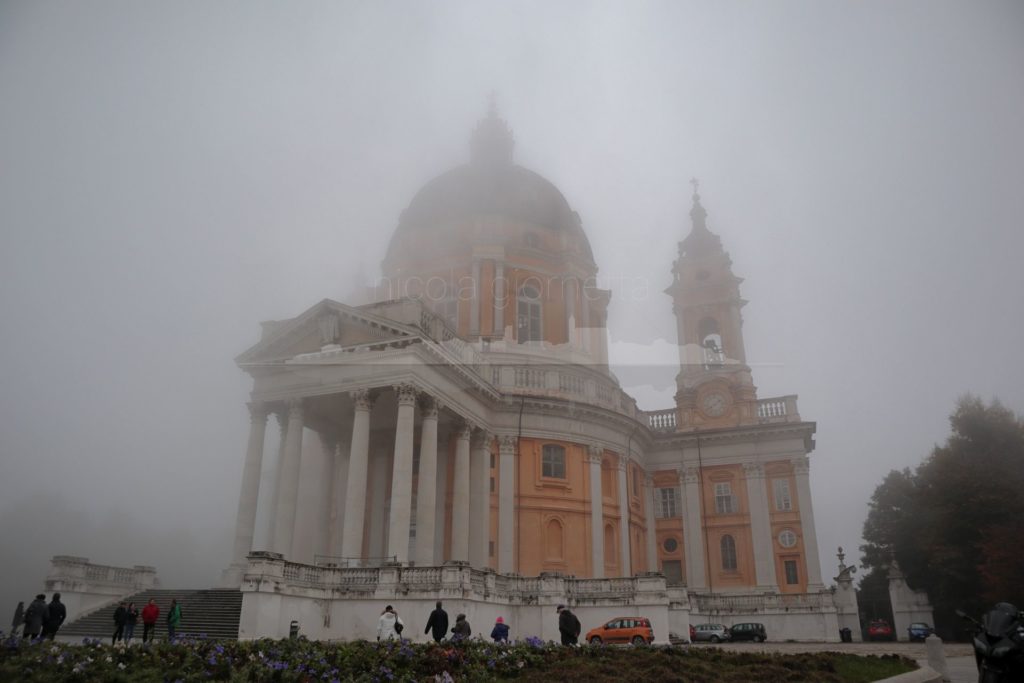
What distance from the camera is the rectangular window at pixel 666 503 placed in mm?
41156

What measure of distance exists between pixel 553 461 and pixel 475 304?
30.3 feet

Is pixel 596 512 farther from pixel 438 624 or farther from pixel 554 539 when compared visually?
pixel 438 624

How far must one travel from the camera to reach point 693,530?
39875 millimetres

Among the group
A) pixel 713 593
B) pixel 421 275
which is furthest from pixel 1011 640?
pixel 421 275

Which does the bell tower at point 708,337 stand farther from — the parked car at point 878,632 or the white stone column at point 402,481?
the white stone column at point 402,481

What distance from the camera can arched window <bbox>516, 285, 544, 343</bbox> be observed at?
132 feet

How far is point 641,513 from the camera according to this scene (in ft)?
131

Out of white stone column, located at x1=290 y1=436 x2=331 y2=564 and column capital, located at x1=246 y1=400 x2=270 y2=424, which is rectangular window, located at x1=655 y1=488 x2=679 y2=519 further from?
column capital, located at x1=246 y1=400 x2=270 y2=424

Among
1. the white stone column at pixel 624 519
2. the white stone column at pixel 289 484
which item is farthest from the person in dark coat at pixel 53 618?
the white stone column at pixel 624 519

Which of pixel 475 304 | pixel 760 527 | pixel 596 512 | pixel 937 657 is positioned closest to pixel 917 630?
pixel 760 527

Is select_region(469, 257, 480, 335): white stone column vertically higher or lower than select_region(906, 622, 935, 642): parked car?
higher

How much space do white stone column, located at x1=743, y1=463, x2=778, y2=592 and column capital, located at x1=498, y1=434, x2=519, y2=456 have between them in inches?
545

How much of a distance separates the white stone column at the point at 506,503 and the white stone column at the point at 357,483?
7935 mm

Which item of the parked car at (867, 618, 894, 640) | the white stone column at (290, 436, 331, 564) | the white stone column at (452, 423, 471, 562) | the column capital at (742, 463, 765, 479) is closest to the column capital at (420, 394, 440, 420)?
the white stone column at (452, 423, 471, 562)
